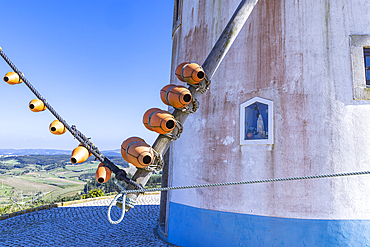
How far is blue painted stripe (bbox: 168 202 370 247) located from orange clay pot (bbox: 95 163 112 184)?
3.84m

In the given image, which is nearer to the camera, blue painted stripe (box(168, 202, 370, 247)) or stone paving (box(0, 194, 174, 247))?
blue painted stripe (box(168, 202, 370, 247))

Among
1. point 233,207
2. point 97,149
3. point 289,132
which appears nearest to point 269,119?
point 289,132

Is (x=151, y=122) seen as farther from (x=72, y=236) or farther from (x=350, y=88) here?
(x=72, y=236)

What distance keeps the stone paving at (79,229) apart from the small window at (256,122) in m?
4.07

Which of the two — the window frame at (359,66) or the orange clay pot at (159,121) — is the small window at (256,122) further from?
the orange clay pot at (159,121)

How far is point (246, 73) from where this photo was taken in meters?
6.22

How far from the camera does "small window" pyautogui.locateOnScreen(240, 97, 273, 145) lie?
5.69 metres

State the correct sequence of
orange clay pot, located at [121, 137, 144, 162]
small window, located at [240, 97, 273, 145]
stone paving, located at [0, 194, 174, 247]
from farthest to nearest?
stone paving, located at [0, 194, 174, 247]
small window, located at [240, 97, 273, 145]
orange clay pot, located at [121, 137, 144, 162]

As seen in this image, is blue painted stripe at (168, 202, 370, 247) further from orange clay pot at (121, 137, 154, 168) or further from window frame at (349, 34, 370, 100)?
orange clay pot at (121, 137, 154, 168)

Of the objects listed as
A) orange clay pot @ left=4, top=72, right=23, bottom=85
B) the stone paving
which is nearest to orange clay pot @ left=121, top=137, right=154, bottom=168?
orange clay pot @ left=4, top=72, right=23, bottom=85

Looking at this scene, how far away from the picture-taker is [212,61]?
4090 mm

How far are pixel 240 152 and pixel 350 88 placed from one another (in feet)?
9.08

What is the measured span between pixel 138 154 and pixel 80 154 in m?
0.65

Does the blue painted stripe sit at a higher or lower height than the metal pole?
lower
